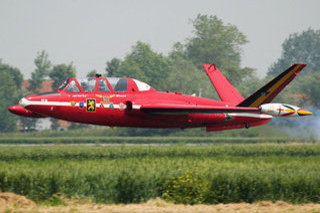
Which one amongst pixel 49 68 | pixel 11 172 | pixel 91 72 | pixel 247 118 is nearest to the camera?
pixel 11 172

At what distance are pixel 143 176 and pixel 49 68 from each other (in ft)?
332

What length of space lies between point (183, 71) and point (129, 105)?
76735 millimetres

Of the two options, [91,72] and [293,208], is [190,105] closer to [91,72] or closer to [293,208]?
[293,208]

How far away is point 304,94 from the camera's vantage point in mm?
76812

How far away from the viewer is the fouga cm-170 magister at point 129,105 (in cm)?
2331

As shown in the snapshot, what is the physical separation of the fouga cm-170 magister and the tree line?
50707 mm

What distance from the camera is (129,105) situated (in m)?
23.6

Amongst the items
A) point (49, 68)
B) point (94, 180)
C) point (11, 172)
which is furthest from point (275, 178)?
point (49, 68)

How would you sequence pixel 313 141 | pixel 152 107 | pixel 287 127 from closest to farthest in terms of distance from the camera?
pixel 152 107
pixel 313 141
pixel 287 127

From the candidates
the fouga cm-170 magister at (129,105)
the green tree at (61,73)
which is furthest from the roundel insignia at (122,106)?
the green tree at (61,73)

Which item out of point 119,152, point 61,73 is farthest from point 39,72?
point 119,152

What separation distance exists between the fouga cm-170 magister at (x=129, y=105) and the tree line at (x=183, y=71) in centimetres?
5071

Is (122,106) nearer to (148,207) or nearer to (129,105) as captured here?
(129,105)

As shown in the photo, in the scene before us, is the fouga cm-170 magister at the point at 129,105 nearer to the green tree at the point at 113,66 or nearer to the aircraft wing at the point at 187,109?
the aircraft wing at the point at 187,109
